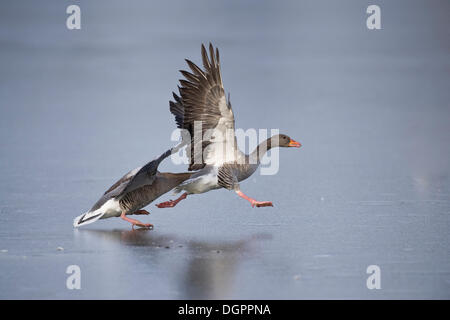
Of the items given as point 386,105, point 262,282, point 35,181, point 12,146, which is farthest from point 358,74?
point 262,282

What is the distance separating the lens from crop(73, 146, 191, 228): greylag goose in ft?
20.7

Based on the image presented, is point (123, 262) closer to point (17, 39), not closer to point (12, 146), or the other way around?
point (12, 146)

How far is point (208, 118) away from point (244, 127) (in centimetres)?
345

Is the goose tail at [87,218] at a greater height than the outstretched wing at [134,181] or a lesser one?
lesser

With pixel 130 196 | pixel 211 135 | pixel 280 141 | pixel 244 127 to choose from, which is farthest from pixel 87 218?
pixel 244 127

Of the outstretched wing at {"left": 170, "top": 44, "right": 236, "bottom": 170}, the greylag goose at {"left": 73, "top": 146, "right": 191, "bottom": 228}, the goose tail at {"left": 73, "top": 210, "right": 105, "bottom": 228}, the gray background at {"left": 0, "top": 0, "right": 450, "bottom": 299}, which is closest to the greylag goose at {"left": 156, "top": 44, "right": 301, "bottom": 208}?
the outstretched wing at {"left": 170, "top": 44, "right": 236, "bottom": 170}

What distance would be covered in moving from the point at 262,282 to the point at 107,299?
3.24 feet

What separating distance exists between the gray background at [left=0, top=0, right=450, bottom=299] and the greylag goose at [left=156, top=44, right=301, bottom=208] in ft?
1.11

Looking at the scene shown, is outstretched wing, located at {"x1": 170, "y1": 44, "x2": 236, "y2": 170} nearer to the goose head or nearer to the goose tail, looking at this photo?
the goose head

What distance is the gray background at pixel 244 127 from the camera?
16.6ft

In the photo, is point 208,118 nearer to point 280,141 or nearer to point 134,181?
point 280,141

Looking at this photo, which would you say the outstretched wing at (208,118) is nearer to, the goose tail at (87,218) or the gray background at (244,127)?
the gray background at (244,127)

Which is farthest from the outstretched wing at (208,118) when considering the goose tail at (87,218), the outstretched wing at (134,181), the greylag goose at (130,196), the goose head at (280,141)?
the goose tail at (87,218)

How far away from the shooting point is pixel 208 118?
7430 millimetres
